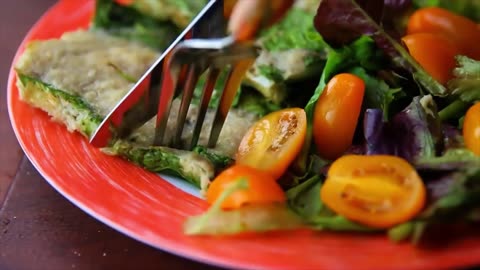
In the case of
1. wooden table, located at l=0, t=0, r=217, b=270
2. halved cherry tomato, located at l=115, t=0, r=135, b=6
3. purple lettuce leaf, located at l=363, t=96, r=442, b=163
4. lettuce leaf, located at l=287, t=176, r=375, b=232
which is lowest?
wooden table, located at l=0, t=0, r=217, b=270

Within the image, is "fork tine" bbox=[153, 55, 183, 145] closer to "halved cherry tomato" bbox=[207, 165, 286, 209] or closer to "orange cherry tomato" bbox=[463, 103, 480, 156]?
"halved cherry tomato" bbox=[207, 165, 286, 209]

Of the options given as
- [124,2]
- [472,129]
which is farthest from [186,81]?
[124,2]

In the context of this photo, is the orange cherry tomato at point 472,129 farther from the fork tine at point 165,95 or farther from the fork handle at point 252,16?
the fork tine at point 165,95

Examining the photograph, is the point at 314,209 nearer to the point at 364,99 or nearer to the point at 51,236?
the point at 364,99

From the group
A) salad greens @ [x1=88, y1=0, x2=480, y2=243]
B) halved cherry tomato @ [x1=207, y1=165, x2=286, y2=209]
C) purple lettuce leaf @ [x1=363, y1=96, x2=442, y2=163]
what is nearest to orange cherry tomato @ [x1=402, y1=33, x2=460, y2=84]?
salad greens @ [x1=88, y1=0, x2=480, y2=243]

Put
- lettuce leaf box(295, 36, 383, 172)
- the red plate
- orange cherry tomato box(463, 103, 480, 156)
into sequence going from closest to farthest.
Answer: the red plate
orange cherry tomato box(463, 103, 480, 156)
lettuce leaf box(295, 36, 383, 172)

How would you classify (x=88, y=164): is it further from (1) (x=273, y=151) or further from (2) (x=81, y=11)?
(2) (x=81, y=11)

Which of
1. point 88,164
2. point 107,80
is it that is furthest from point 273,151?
point 107,80
